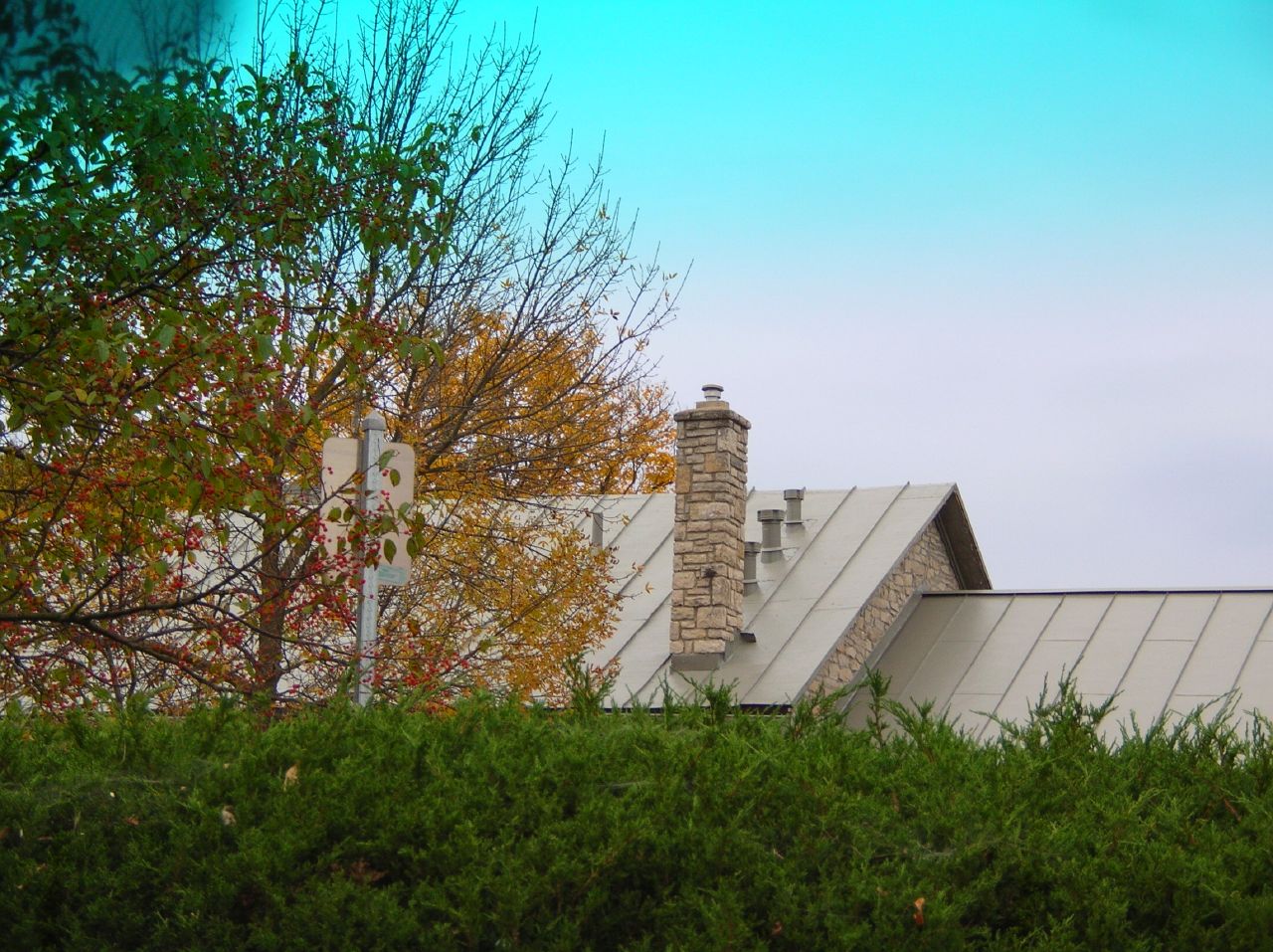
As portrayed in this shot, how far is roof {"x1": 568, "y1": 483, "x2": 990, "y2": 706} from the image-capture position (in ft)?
52.1

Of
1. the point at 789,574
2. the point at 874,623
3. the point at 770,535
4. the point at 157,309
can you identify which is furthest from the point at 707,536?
the point at 157,309

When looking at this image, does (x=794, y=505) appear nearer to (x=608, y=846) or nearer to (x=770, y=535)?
(x=770, y=535)

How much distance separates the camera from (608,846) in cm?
387

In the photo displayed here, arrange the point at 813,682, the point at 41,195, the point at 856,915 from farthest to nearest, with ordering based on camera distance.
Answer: the point at 813,682, the point at 41,195, the point at 856,915

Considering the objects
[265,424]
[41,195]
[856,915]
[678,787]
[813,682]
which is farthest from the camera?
[813,682]

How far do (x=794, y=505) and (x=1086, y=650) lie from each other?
4210 mm

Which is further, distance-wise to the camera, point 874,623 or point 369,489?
point 874,623

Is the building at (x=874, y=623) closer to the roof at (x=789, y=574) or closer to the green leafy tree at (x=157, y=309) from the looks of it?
the roof at (x=789, y=574)

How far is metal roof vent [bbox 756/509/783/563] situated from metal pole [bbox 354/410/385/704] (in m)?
9.29

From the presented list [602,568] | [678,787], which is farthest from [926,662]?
[678,787]

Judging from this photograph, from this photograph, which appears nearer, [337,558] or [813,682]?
[337,558]

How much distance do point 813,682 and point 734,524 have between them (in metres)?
2.00

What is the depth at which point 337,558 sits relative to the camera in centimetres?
719

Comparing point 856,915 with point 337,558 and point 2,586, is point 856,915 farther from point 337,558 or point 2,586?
point 2,586
